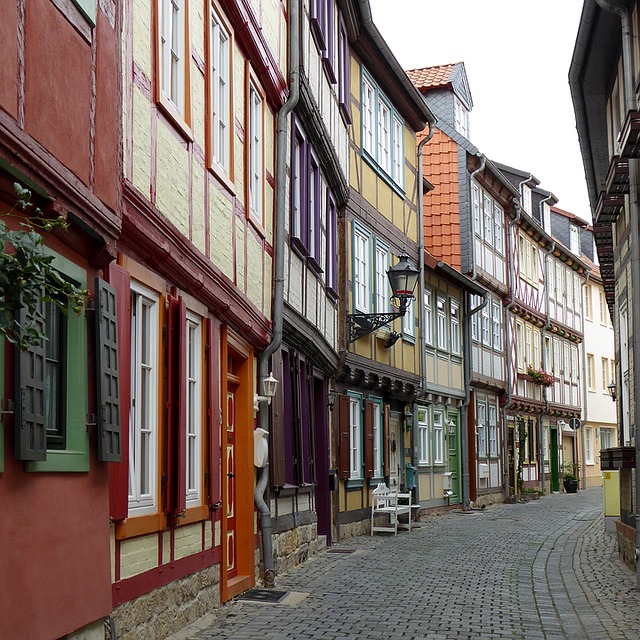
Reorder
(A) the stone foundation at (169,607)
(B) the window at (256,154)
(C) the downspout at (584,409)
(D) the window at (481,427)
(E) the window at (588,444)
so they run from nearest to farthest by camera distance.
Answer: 1. (A) the stone foundation at (169,607)
2. (B) the window at (256,154)
3. (D) the window at (481,427)
4. (C) the downspout at (584,409)
5. (E) the window at (588,444)

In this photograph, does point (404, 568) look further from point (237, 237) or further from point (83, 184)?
point (83, 184)

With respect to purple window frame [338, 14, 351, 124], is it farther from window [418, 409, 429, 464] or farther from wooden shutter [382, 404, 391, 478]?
window [418, 409, 429, 464]

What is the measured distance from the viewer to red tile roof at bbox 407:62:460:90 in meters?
29.2

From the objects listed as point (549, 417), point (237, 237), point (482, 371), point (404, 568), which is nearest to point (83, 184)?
point (237, 237)

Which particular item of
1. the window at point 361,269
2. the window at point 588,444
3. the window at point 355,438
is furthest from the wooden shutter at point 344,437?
the window at point 588,444

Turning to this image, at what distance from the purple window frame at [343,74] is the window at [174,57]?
8.60 metres

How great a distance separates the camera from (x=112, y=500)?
20.9 ft

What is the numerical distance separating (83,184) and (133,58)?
4.68ft

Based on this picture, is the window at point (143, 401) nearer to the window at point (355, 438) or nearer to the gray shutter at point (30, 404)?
the gray shutter at point (30, 404)

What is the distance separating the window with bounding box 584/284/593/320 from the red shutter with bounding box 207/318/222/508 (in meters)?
35.5

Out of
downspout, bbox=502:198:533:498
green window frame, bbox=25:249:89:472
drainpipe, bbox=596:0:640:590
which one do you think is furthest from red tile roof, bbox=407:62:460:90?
green window frame, bbox=25:249:89:472

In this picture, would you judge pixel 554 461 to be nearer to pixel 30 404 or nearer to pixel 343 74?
pixel 343 74

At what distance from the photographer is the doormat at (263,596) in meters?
10.1

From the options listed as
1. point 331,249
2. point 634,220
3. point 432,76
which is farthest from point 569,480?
point 634,220
